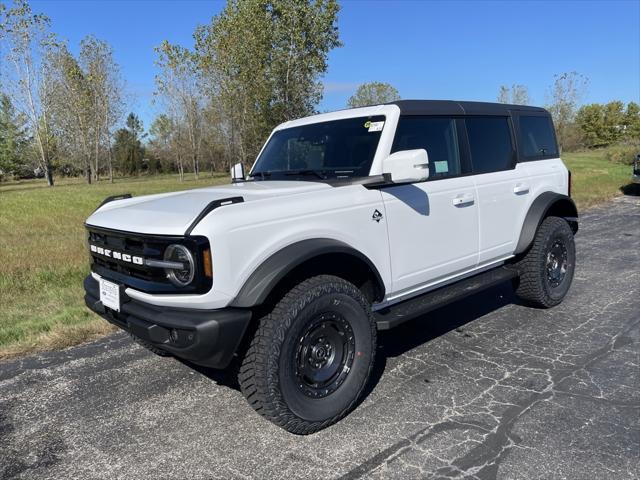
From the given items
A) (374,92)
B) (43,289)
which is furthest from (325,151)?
(374,92)

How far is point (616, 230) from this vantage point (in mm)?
9547

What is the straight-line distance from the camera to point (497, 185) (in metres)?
4.28

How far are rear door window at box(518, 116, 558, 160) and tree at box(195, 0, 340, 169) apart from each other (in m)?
19.2

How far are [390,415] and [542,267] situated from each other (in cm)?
257

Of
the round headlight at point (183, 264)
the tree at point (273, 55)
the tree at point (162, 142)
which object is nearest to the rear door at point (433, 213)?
the round headlight at point (183, 264)

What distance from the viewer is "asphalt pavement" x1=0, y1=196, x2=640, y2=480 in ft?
8.44

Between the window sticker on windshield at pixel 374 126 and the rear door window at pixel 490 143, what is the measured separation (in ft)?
3.30

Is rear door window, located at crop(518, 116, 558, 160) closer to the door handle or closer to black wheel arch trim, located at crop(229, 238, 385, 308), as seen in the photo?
the door handle

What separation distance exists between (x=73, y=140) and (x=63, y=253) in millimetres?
37112

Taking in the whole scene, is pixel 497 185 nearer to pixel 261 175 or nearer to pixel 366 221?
pixel 366 221

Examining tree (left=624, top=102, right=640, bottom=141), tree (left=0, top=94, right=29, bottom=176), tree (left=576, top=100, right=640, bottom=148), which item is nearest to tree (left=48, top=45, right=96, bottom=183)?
tree (left=0, top=94, right=29, bottom=176)

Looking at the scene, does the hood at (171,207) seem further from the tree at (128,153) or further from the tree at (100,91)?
the tree at (128,153)

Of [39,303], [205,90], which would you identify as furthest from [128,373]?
[205,90]

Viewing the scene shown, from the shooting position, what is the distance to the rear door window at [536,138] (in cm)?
488
